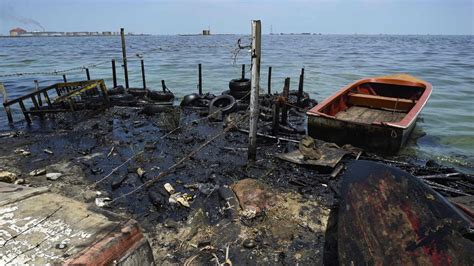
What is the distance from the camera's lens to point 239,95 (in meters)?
13.2

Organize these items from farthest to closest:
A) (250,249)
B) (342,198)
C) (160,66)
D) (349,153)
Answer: (160,66), (349,153), (250,249), (342,198)

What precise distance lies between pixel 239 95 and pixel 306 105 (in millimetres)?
2982

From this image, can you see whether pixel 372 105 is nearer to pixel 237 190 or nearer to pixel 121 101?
pixel 237 190

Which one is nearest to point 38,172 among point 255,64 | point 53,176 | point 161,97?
point 53,176

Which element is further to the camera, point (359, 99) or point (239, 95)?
point (239, 95)

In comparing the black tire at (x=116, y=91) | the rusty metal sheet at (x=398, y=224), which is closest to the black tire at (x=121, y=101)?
the black tire at (x=116, y=91)

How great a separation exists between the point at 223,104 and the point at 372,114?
17.9 ft

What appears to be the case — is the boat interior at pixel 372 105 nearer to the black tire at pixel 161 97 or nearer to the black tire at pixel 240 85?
the black tire at pixel 240 85

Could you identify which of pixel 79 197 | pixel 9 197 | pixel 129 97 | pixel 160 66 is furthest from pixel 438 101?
pixel 160 66

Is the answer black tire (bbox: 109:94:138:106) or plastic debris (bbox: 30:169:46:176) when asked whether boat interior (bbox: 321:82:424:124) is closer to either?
plastic debris (bbox: 30:169:46:176)

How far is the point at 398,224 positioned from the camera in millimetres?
3361

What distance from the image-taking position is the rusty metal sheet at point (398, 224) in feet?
9.84

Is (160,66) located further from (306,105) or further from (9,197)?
(9,197)

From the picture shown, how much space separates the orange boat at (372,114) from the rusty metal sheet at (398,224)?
14.1 feet
